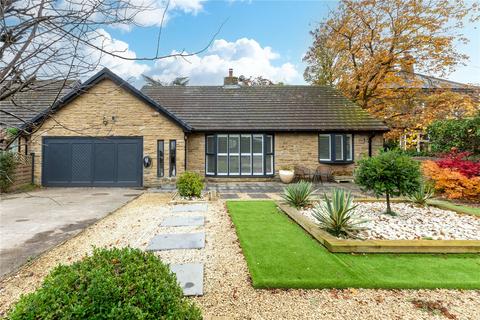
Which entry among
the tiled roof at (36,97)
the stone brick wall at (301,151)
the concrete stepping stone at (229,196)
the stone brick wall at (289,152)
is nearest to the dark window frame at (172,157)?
the stone brick wall at (289,152)

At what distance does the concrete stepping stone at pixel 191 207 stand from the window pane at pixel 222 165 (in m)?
6.62

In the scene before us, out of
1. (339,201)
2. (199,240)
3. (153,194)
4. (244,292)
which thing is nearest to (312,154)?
(153,194)

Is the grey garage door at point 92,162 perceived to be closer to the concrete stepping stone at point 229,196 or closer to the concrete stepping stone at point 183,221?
the concrete stepping stone at point 229,196

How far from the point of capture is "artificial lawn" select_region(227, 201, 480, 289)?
11.5 ft

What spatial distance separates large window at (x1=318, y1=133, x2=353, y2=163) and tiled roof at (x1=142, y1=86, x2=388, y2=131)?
2.03 feet

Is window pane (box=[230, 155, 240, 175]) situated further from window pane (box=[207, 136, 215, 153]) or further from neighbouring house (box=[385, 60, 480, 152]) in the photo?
neighbouring house (box=[385, 60, 480, 152])

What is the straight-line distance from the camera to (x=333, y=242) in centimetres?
466

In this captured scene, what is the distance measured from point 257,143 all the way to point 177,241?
425 inches

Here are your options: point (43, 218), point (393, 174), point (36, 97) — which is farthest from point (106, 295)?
point (43, 218)

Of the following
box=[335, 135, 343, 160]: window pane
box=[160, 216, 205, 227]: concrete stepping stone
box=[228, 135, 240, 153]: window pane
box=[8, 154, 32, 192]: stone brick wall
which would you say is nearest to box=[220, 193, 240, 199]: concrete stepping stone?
box=[160, 216, 205, 227]: concrete stepping stone

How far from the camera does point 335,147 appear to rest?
15.4 m

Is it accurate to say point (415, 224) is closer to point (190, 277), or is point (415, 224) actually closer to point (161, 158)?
point (190, 277)

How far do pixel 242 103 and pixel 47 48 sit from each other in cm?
1576

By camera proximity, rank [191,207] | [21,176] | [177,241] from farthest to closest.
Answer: [21,176]
[191,207]
[177,241]
